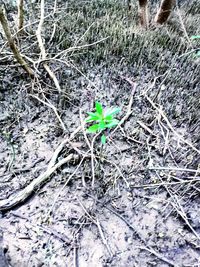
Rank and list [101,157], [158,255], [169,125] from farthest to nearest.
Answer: [169,125], [101,157], [158,255]

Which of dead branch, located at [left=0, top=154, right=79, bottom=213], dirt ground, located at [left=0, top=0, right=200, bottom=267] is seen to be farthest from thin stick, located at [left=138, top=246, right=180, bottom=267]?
dead branch, located at [left=0, top=154, right=79, bottom=213]

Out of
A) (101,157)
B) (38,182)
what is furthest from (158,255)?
(38,182)

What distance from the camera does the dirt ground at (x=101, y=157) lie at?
1.53 m

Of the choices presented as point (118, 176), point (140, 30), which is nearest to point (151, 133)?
point (118, 176)

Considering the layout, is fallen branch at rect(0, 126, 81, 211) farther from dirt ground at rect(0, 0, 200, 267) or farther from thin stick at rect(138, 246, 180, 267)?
thin stick at rect(138, 246, 180, 267)

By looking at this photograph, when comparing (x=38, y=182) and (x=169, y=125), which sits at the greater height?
(x=169, y=125)

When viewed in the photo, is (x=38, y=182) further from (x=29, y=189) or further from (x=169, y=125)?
(x=169, y=125)

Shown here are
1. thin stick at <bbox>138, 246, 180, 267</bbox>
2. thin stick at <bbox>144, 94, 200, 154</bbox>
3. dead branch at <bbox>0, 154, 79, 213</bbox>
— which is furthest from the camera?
thin stick at <bbox>144, 94, 200, 154</bbox>

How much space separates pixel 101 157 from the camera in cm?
182

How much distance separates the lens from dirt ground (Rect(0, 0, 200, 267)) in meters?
1.53

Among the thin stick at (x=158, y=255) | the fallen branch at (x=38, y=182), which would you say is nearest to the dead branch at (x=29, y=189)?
the fallen branch at (x=38, y=182)

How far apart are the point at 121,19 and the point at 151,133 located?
1708 millimetres

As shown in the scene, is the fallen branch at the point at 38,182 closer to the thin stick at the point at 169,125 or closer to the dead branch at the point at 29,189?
the dead branch at the point at 29,189

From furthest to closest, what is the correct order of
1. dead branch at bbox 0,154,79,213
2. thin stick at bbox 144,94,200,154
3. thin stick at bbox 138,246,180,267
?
thin stick at bbox 144,94,200,154
dead branch at bbox 0,154,79,213
thin stick at bbox 138,246,180,267
